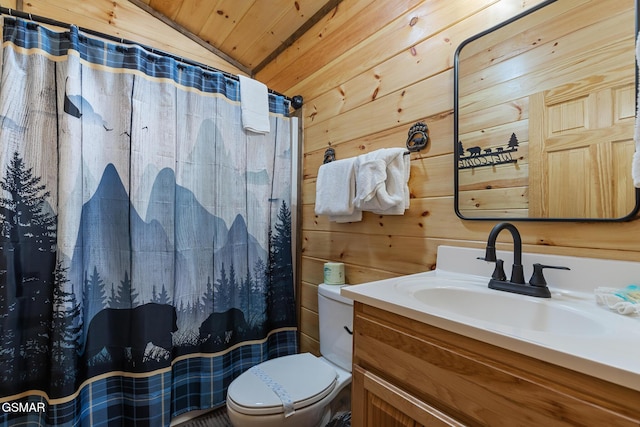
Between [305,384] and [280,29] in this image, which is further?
[280,29]

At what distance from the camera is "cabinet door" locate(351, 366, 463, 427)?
663 mm

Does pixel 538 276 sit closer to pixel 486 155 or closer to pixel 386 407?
pixel 486 155

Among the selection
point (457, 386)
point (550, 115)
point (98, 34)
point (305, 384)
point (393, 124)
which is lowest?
point (305, 384)

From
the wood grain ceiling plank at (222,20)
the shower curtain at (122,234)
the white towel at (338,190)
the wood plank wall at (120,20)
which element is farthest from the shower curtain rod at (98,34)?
the white towel at (338,190)

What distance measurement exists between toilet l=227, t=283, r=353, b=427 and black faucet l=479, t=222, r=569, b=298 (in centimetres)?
61

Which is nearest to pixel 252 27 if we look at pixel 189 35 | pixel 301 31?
pixel 301 31

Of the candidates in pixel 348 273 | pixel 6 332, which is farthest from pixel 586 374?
pixel 6 332

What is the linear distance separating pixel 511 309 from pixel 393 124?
867 millimetres

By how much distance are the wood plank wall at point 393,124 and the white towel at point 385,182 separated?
0.07m

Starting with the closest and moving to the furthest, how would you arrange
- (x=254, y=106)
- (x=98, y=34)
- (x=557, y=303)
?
(x=557, y=303)
(x=98, y=34)
(x=254, y=106)

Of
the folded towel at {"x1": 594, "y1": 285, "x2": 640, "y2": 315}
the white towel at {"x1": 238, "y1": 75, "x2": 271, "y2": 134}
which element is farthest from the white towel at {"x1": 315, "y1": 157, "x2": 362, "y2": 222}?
the folded towel at {"x1": 594, "y1": 285, "x2": 640, "y2": 315}

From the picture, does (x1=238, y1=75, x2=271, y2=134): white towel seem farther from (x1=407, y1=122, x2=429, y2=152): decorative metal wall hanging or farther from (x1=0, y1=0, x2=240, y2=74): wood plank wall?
(x1=407, y1=122, x2=429, y2=152): decorative metal wall hanging

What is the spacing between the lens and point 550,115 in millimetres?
903

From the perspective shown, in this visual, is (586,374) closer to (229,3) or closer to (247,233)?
(247,233)
